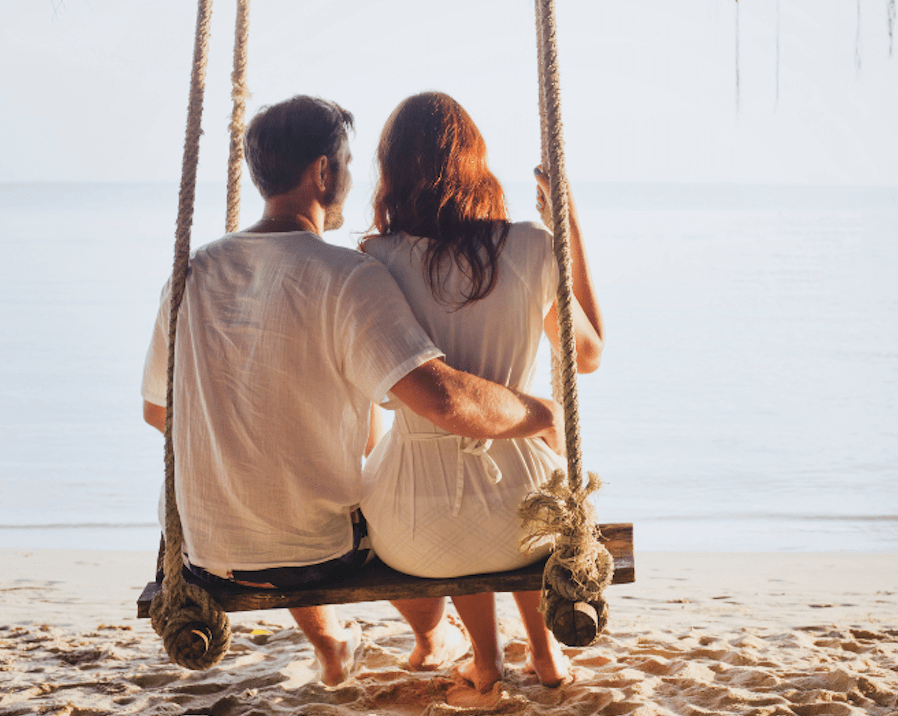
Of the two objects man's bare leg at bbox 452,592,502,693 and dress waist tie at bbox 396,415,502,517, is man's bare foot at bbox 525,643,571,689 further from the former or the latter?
dress waist tie at bbox 396,415,502,517

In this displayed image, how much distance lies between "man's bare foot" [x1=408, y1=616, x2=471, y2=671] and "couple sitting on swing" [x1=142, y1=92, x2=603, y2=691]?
528mm

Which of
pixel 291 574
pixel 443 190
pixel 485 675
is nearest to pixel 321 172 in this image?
pixel 443 190

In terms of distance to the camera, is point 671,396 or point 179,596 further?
point 671,396

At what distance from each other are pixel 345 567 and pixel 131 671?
0.94 m

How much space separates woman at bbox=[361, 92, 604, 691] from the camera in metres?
1.54

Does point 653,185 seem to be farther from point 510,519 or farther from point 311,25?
point 510,519

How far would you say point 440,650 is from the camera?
81.6 inches

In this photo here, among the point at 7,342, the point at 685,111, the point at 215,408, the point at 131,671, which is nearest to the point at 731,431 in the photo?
the point at 131,671

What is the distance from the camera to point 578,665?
2137 mm

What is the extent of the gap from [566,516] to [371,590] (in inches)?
13.8

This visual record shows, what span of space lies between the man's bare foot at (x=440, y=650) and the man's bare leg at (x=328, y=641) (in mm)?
A: 191

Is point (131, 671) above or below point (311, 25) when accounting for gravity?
below

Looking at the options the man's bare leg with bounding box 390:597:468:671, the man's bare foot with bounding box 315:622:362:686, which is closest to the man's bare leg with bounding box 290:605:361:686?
the man's bare foot with bounding box 315:622:362:686

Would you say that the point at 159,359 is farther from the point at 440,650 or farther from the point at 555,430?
the point at 440,650
